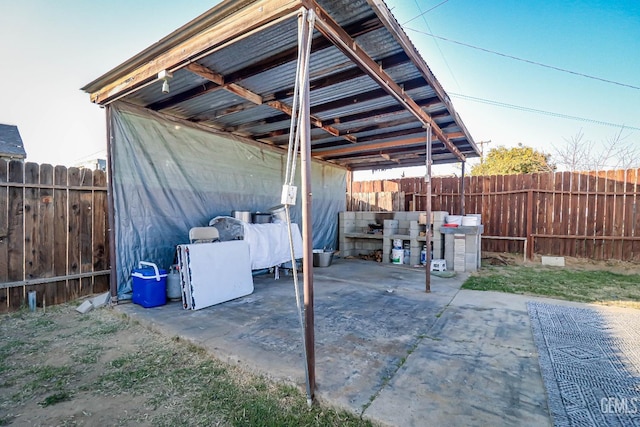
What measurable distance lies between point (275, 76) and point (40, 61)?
6.02 metres

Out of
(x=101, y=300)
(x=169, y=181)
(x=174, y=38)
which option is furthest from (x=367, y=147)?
(x=101, y=300)

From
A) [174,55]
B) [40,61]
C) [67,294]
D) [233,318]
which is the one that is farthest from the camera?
[40,61]

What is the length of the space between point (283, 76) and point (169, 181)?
96.3 inches

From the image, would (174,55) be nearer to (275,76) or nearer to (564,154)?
(275,76)

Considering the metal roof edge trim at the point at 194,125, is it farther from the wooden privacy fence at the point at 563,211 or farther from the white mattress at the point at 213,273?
the wooden privacy fence at the point at 563,211

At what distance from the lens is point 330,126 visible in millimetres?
5254

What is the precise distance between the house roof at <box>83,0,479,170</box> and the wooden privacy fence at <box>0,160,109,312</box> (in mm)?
1197

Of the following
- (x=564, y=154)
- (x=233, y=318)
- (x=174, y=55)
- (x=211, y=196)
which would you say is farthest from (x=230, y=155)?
(x=564, y=154)

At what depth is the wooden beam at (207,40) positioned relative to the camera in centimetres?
196

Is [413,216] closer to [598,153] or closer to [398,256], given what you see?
[398,256]

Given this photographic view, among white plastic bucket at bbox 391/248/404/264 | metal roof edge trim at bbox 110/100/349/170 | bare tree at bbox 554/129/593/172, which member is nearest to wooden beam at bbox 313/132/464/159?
metal roof edge trim at bbox 110/100/349/170

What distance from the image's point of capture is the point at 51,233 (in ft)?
11.7

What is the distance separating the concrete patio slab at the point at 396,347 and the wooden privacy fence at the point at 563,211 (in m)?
4.14
